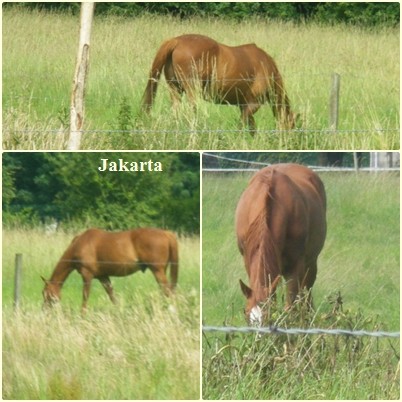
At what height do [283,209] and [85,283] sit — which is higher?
[283,209]

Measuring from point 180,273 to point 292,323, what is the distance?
10.7ft

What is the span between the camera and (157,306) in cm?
741

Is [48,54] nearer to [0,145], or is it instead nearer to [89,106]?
[89,106]

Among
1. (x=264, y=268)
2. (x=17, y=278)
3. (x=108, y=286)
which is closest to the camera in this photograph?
(x=264, y=268)

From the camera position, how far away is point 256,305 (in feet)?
20.6

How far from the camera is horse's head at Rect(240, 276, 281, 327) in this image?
6.09 m

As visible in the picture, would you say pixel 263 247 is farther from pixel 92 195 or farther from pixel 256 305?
pixel 92 195

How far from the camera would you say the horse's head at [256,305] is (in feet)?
20.0

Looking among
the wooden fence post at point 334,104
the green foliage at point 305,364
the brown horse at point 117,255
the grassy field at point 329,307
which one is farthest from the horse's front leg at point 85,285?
the wooden fence post at point 334,104

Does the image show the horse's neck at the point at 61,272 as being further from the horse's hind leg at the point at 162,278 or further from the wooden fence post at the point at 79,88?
the wooden fence post at the point at 79,88

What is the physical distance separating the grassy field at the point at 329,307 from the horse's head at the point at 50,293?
118 cm

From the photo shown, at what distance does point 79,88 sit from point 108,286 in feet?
5.23

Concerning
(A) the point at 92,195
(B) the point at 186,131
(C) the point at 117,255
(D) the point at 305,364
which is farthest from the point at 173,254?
(D) the point at 305,364

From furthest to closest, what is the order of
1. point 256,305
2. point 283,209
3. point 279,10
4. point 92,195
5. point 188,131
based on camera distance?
1. point 279,10
2. point 92,195
3. point 188,131
4. point 283,209
5. point 256,305
